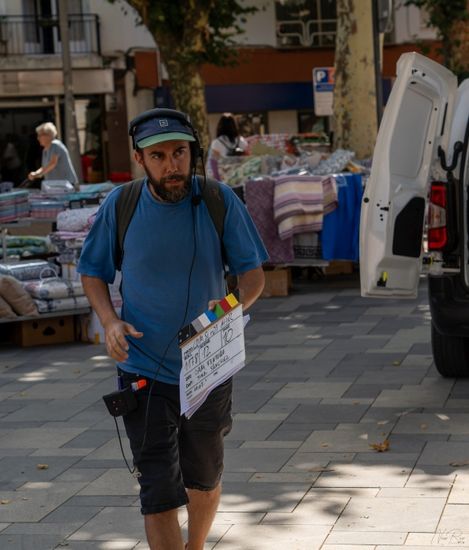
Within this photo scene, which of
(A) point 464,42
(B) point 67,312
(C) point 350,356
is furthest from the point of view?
(A) point 464,42

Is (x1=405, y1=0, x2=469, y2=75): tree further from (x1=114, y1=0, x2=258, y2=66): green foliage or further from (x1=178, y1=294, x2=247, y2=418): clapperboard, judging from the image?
(x1=178, y1=294, x2=247, y2=418): clapperboard

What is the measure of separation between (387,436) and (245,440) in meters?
0.76

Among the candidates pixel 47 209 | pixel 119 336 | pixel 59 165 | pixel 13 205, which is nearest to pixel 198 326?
pixel 119 336

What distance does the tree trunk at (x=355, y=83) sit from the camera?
65.8ft

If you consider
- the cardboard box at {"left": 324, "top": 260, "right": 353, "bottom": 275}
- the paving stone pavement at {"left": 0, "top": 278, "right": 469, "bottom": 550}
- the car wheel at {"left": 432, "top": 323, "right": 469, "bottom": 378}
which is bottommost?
the cardboard box at {"left": 324, "top": 260, "right": 353, "bottom": 275}

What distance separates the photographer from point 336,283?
15172mm

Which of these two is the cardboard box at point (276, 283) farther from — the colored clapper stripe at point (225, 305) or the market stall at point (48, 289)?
the colored clapper stripe at point (225, 305)

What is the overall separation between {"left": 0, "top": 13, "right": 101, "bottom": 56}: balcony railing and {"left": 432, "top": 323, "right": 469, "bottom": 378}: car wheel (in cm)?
3001

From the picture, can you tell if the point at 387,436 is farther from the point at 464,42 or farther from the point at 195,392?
the point at 464,42

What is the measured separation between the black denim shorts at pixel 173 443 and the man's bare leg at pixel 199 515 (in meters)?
0.03

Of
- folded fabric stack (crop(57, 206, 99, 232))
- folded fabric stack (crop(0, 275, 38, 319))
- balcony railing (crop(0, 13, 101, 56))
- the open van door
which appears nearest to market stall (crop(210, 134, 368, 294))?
folded fabric stack (crop(57, 206, 99, 232))

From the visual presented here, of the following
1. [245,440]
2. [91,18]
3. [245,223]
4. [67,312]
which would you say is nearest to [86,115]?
[91,18]

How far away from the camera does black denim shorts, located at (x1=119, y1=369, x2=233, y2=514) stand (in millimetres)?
4824

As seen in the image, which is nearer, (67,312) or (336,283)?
(67,312)
